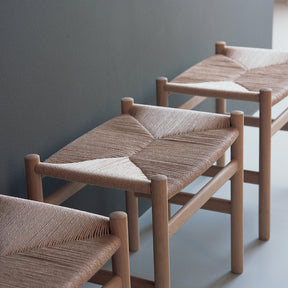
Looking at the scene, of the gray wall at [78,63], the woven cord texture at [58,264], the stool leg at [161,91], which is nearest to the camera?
the woven cord texture at [58,264]

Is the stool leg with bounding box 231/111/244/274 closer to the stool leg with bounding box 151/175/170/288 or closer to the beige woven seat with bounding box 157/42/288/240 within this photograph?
the beige woven seat with bounding box 157/42/288/240

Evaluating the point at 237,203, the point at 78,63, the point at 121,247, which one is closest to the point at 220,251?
the point at 237,203

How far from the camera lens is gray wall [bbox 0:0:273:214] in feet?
4.29

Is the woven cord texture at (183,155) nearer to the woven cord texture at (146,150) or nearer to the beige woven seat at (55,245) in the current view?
the woven cord texture at (146,150)

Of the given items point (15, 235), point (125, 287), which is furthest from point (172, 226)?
point (15, 235)

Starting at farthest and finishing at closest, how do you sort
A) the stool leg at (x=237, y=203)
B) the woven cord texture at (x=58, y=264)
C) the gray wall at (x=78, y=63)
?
the stool leg at (x=237, y=203), the gray wall at (x=78, y=63), the woven cord texture at (x=58, y=264)

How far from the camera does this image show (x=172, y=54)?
6.51ft

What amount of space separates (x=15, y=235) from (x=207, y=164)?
44cm

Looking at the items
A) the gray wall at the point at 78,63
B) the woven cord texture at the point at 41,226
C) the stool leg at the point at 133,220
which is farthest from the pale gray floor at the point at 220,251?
the woven cord texture at the point at 41,226

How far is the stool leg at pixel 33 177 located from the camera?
4.04ft

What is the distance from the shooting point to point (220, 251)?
1.70m

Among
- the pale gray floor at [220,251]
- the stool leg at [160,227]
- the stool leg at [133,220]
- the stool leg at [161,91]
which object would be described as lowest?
the pale gray floor at [220,251]

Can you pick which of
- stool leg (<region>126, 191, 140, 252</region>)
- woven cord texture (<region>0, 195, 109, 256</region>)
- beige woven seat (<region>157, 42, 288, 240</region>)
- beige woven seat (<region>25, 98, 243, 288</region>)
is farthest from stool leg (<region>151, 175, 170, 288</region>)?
beige woven seat (<region>157, 42, 288, 240</region>)

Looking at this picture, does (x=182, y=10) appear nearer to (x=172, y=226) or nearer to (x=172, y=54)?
(x=172, y=54)
